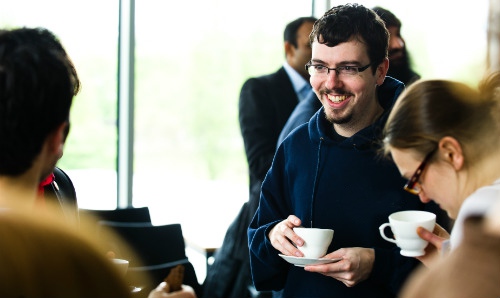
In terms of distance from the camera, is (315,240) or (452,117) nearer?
(452,117)

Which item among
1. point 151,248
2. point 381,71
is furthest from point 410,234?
point 151,248

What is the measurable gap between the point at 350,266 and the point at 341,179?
287 mm

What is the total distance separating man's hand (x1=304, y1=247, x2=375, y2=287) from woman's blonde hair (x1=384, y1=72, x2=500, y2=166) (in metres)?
0.35

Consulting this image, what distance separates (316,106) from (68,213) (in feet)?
3.72

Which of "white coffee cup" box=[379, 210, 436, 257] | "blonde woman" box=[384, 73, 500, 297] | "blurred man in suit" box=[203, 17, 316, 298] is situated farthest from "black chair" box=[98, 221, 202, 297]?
"blonde woman" box=[384, 73, 500, 297]

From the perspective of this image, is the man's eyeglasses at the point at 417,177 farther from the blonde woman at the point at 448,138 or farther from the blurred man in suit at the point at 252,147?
the blurred man in suit at the point at 252,147

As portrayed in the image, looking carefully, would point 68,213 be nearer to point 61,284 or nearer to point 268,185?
point 268,185

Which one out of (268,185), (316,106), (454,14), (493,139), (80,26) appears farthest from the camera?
(454,14)

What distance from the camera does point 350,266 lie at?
1.87 metres

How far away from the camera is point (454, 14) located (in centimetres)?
558

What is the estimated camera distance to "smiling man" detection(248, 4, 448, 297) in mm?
1994

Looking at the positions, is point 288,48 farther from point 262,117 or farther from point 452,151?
point 452,151

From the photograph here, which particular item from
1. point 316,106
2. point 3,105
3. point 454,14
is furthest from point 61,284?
point 454,14

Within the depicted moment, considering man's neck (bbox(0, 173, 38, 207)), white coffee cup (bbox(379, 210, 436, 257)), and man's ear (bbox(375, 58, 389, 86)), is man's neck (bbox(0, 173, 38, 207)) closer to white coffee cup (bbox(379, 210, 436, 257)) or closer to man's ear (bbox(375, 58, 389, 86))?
white coffee cup (bbox(379, 210, 436, 257))
